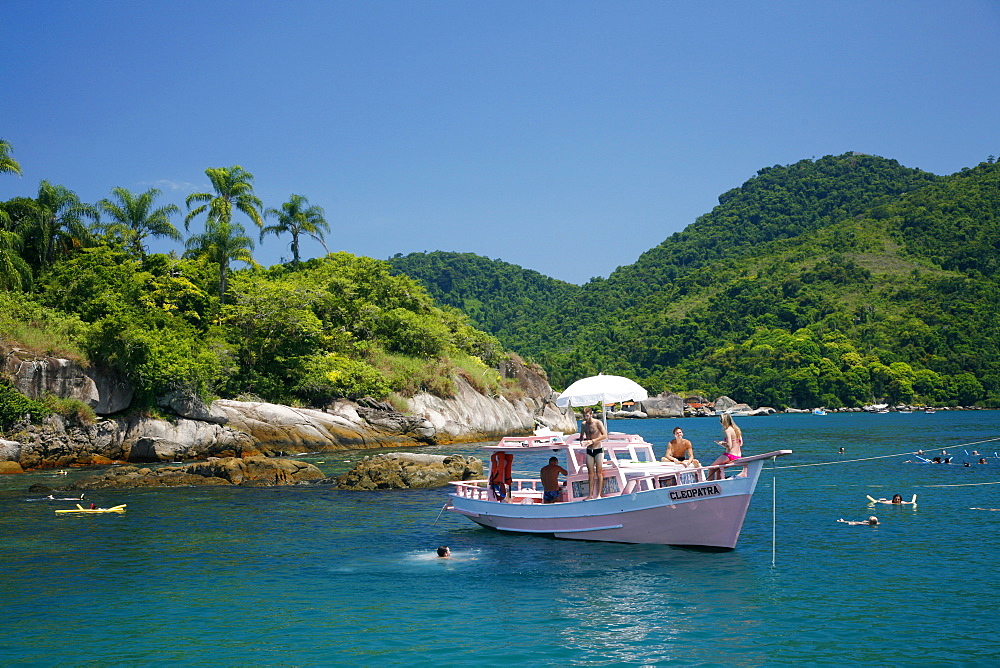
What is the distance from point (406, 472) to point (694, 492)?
1850 centimetres

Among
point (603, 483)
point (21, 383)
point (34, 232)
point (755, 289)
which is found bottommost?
point (603, 483)

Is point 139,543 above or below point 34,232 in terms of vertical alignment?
below

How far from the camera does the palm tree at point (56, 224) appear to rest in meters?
58.0

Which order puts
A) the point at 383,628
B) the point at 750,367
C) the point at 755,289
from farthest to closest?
the point at 755,289
the point at 750,367
the point at 383,628

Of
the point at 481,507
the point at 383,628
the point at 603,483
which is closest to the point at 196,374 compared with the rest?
the point at 481,507

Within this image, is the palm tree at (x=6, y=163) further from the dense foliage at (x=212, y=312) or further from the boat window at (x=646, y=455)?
the boat window at (x=646, y=455)

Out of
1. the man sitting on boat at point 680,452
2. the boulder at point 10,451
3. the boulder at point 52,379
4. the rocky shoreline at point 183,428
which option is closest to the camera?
the man sitting on boat at point 680,452

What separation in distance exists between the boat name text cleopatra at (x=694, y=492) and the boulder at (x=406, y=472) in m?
17.4

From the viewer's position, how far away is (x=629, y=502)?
20.6 metres

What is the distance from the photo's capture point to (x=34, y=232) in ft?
193

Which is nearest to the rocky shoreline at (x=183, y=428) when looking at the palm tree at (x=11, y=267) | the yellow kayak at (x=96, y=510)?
the palm tree at (x=11, y=267)

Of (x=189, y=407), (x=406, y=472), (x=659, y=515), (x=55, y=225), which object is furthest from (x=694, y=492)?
(x=55, y=225)

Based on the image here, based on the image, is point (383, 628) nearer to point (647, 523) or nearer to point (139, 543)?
point (647, 523)

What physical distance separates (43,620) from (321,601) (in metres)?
5.33
